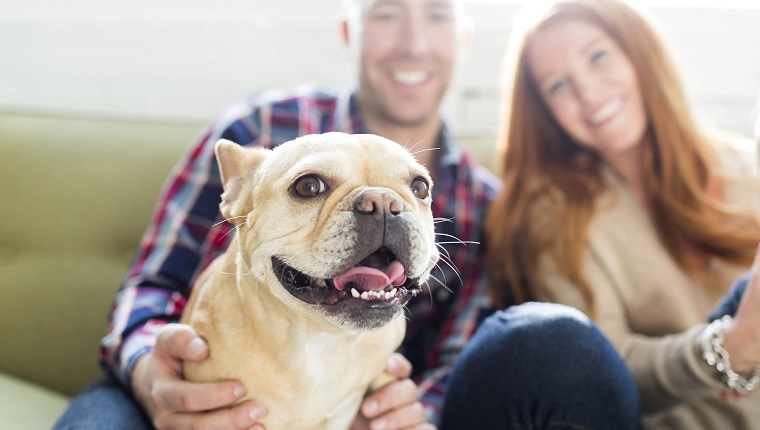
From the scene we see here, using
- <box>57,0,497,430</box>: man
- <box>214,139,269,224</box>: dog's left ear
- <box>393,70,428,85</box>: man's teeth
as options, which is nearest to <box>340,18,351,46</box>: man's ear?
<box>57,0,497,430</box>: man

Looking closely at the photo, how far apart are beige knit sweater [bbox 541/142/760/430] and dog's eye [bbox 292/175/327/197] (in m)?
0.75

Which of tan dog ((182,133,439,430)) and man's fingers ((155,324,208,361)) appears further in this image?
man's fingers ((155,324,208,361))

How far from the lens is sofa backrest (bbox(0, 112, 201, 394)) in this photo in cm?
138

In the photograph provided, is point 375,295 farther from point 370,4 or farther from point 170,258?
point 370,4

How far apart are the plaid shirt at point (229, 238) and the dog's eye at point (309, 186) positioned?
1.44 feet

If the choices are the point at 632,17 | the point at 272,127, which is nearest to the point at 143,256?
the point at 272,127

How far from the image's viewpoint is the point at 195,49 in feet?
6.42

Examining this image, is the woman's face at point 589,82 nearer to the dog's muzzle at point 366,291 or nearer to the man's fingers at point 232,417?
the dog's muzzle at point 366,291

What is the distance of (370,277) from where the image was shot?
0.71 m

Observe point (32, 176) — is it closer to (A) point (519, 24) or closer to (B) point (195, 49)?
(B) point (195, 49)

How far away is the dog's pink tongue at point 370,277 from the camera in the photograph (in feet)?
2.32

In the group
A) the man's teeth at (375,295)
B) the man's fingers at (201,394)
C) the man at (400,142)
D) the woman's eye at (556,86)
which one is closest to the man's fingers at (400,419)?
the man at (400,142)

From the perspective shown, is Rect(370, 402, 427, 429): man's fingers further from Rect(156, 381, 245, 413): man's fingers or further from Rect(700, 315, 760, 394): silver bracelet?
Rect(700, 315, 760, 394): silver bracelet

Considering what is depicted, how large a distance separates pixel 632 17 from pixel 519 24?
0.25 meters
